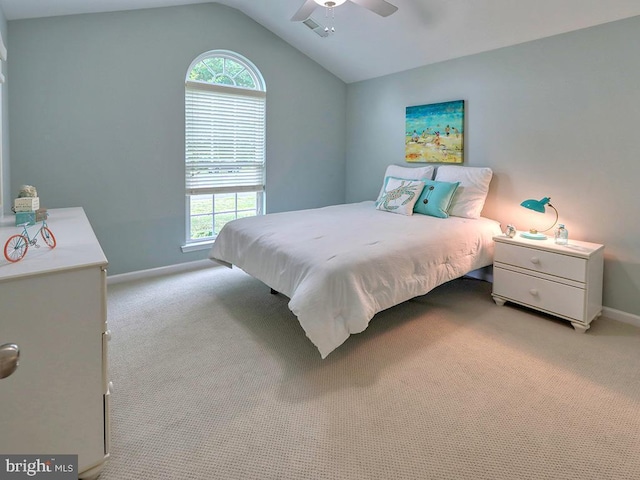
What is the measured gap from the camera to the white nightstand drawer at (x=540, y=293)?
2.65 m

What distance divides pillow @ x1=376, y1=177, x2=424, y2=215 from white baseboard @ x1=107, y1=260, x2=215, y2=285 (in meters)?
2.02

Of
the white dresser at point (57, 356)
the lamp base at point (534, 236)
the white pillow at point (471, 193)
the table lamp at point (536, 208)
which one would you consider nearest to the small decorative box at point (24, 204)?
the white dresser at point (57, 356)

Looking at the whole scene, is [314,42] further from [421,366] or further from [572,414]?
[572,414]

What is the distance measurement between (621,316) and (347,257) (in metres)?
2.32

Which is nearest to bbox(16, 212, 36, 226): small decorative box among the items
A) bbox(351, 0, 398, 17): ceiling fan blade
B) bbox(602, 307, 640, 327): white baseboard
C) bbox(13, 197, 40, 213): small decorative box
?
bbox(13, 197, 40, 213): small decorative box

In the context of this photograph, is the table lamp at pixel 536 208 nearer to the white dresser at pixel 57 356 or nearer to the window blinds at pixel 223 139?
the window blinds at pixel 223 139

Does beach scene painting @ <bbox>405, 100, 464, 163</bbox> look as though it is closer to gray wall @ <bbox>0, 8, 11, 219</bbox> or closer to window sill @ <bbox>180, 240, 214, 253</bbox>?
window sill @ <bbox>180, 240, 214, 253</bbox>

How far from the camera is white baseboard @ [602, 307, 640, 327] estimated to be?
277 cm

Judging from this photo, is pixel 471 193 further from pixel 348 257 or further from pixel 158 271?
pixel 158 271

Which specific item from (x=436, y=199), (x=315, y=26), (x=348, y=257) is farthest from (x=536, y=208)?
(x=315, y=26)

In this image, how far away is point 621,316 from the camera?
284 cm

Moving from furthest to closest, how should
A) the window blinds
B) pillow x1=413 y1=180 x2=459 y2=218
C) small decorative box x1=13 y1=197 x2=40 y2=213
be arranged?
1. the window blinds
2. pillow x1=413 y1=180 x2=459 y2=218
3. small decorative box x1=13 y1=197 x2=40 y2=213

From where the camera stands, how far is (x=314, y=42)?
4.18m

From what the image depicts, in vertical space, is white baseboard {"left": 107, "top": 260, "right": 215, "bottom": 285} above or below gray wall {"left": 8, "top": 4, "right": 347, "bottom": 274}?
below
